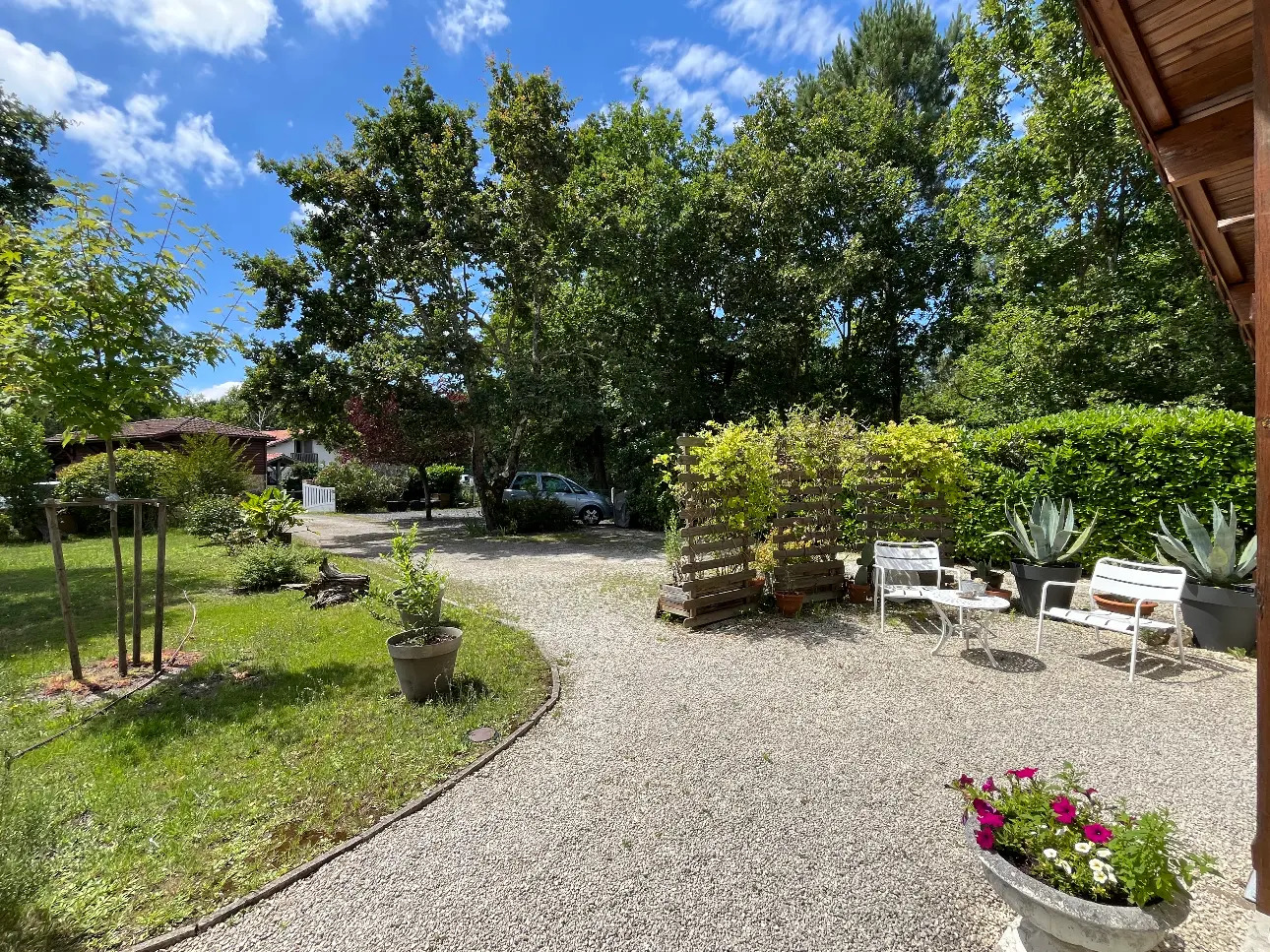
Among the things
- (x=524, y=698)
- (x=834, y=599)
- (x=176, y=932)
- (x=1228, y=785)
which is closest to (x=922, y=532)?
(x=834, y=599)

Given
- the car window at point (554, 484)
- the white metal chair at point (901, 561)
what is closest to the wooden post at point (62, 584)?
the white metal chair at point (901, 561)

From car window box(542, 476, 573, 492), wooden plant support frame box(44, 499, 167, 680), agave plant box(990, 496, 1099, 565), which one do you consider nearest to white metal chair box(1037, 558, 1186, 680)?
agave plant box(990, 496, 1099, 565)

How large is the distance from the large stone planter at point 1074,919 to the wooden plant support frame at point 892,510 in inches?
233

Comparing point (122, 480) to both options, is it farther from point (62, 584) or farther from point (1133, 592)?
point (1133, 592)

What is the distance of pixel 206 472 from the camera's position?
14.9m

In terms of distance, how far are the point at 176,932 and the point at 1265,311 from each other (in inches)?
171

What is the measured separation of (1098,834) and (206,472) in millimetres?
18426

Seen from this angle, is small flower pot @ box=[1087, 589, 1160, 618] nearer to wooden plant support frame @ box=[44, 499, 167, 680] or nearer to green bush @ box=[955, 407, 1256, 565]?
green bush @ box=[955, 407, 1256, 565]

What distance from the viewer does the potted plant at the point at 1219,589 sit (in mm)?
4973

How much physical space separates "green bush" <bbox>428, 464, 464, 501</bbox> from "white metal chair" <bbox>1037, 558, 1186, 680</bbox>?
80.6 feet

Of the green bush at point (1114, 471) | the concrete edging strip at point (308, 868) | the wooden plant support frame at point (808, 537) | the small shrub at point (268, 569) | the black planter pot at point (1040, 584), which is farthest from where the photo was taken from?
the small shrub at point (268, 569)

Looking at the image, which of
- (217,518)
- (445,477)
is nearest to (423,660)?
(217,518)

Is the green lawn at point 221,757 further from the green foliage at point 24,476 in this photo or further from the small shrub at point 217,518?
the green foliage at point 24,476

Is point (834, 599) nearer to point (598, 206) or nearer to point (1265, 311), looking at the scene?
point (1265, 311)
